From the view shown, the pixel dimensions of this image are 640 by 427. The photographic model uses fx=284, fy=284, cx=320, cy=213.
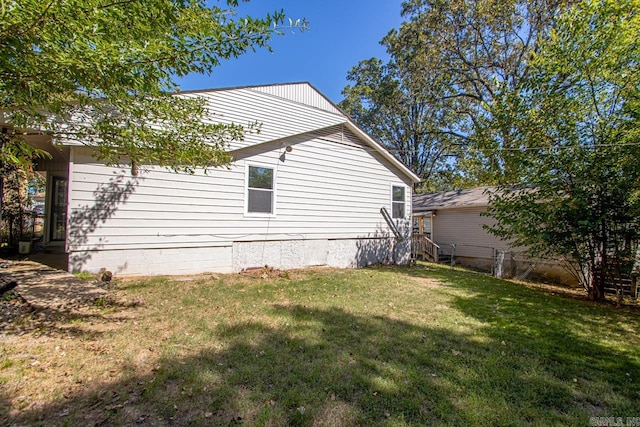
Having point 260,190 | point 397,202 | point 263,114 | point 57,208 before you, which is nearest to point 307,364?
point 260,190

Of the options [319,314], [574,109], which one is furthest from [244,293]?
[574,109]

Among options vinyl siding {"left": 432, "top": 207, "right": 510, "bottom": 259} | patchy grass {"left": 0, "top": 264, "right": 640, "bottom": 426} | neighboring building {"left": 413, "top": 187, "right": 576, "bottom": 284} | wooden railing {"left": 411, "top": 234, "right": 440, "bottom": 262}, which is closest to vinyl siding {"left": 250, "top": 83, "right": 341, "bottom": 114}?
patchy grass {"left": 0, "top": 264, "right": 640, "bottom": 426}

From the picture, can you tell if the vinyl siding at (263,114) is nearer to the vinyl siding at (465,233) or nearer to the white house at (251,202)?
the white house at (251,202)

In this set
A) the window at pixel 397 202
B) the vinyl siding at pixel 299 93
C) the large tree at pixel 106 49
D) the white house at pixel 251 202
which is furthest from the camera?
the window at pixel 397 202

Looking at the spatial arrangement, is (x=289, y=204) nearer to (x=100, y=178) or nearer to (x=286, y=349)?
(x=100, y=178)

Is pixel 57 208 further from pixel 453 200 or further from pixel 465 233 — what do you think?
pixel 453 200

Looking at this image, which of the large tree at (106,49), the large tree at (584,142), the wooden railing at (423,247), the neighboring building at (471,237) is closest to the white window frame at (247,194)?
the large tree at (106,49)

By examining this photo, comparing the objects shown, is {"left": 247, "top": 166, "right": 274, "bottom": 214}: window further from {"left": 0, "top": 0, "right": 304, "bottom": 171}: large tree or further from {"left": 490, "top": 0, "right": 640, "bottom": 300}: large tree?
{"left": 490, "top": 0, "right": 640, "bottom": 300}: large tree

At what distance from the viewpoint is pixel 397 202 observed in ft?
36.9

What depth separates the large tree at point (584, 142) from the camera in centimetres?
606

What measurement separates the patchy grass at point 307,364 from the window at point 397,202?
6080mm

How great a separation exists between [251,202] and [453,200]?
1217 cm

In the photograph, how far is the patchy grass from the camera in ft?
7.57

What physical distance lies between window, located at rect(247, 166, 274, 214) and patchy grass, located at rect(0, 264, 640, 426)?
3.22 m
